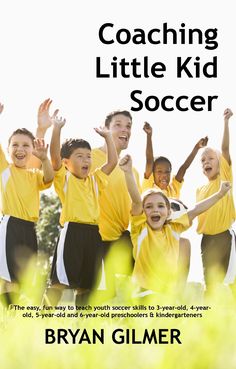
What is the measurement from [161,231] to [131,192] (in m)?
0.61

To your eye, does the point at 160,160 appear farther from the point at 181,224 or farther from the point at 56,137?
the point at 56,137

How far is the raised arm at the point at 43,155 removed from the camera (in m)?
5.88

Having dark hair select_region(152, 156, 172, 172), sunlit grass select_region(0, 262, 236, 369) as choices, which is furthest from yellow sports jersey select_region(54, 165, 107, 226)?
sunlit grass select_region(0, 262, 236, 369)

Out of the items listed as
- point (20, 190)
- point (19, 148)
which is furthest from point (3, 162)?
point (20, 190)

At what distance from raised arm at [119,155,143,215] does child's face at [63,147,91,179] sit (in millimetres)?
555

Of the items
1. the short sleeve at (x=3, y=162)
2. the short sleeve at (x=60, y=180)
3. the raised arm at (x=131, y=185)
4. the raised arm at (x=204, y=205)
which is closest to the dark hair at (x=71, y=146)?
the short sleeve at (x=60, y=180)

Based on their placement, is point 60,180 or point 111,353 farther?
point 60,180

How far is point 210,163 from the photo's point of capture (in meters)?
7.26

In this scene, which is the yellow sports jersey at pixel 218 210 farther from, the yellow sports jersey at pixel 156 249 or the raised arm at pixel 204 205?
the yellow sports jersey at pixel 156 249

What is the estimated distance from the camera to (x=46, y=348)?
1408 mm

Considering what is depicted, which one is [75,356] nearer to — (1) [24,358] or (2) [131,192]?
(1) [24,358]

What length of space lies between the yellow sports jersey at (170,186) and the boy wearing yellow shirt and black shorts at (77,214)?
0.65 m

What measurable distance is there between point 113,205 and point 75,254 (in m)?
0.64

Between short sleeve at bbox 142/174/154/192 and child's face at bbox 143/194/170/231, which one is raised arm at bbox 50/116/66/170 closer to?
child's face at bbox 143/194/170/231
